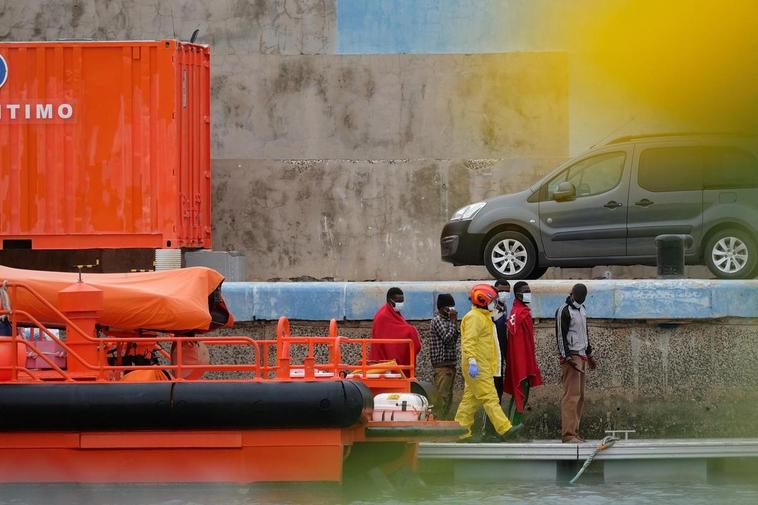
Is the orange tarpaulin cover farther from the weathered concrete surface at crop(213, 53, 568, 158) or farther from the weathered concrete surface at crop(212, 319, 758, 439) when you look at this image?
the weathered concrete surface at crop(213, 53, 568, 158)

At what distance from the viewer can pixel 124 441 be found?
10.2 m

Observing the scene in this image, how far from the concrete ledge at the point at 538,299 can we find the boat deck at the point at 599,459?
205cm

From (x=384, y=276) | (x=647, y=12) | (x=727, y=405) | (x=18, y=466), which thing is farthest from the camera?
(x=384, y=276)

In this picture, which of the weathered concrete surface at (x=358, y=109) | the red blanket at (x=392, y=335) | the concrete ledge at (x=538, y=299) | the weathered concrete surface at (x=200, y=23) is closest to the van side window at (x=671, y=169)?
the concrete ledge at (x=538, y=299)

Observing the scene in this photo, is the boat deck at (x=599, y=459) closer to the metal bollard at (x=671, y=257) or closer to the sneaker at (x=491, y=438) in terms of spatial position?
the sneaker at (x=491, y=438)

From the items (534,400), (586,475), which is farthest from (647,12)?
(534,400)

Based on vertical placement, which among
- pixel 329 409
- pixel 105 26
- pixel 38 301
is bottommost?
pixel 329 409

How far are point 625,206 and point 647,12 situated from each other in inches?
456

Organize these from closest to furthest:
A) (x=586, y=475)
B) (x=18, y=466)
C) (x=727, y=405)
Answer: (x=18, y=466)
(x=586, y=475)
(x=727, y=405)

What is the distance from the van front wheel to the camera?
647 inches

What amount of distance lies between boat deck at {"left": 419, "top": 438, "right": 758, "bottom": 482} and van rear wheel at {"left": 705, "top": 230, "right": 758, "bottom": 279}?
387cm

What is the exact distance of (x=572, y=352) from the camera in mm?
12766

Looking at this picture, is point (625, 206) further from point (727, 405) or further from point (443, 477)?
point (443, 477)

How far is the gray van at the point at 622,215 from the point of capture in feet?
51.3
